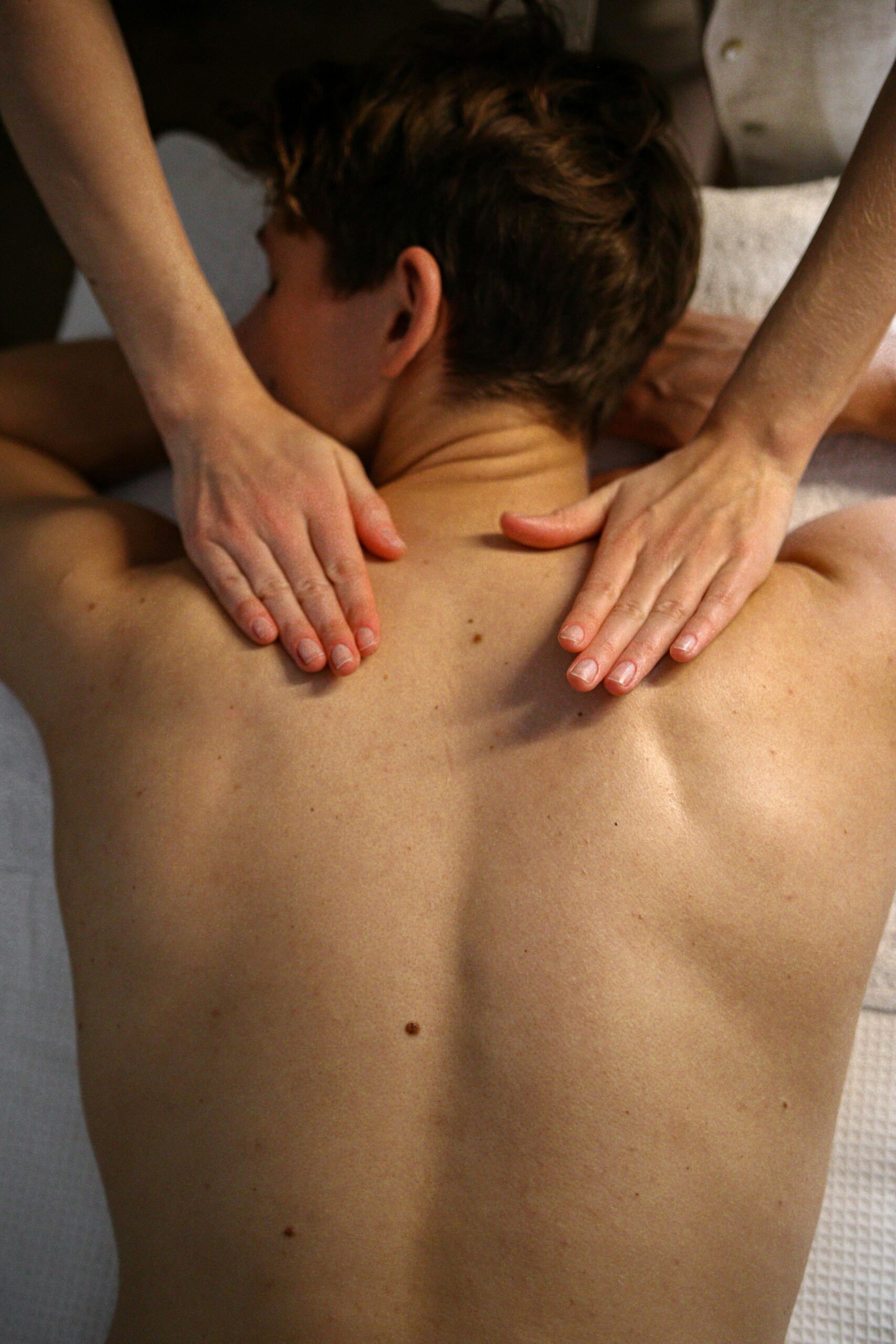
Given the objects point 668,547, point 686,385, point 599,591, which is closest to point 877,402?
point 686,385

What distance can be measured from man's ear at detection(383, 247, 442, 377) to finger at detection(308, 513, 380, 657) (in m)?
0.21

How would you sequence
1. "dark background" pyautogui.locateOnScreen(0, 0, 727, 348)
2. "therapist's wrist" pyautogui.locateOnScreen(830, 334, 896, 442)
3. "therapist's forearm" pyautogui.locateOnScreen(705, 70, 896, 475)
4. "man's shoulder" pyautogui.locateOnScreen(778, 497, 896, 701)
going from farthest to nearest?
"dark background" pyautogui.locateOnScreen(0, 0, 727, 348)
"therapist's wrist" pyautogui.locateOnScreen(830, 334, 896, 442)
"therapist's forearm" pyautogui.locateOnScreen(705, 70, 896, 475)
"man's shoulder" pyautogui.locateOnScreen(778, 497, 896, 701)

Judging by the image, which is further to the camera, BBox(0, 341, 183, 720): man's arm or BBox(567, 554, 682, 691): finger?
BBox(0, 341, 183, 720): man's arm

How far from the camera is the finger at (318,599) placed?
0.82 meters

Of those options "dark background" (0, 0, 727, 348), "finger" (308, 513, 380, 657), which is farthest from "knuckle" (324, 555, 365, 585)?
"dark background" (0, 0, 727, 348)

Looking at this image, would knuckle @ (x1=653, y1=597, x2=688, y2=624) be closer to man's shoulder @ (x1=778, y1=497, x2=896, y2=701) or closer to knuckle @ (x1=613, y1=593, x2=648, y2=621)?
knuckle @ (x1=613, y1=593, x2=648, y2=621)

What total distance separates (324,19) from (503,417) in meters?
1.58

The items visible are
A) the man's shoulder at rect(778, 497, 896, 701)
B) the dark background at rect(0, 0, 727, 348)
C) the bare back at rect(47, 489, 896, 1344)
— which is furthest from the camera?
the dark background at rect(0, 0, 727, 348)

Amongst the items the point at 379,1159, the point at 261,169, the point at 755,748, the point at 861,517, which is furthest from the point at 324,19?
the point at 379,1159

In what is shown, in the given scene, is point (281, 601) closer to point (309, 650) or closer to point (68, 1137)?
point (309, 650)

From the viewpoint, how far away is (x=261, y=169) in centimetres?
121

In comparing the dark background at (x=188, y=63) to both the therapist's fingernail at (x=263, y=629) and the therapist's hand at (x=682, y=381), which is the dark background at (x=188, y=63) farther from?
the therapist's fingernail at (x=263, y=629)

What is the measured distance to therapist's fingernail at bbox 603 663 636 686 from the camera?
788mm

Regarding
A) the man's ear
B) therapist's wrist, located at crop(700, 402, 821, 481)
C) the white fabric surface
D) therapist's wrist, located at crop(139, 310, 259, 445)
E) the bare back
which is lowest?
the white fabric surface
